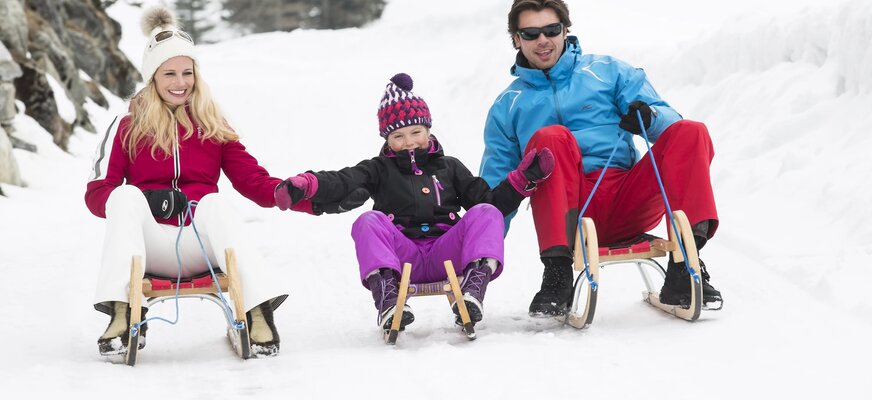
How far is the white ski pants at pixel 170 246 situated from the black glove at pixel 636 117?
57.5 inches

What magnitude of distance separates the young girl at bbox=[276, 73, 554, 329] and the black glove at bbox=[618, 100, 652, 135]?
442mm

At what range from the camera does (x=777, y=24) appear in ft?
23.8

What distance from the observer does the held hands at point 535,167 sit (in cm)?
340

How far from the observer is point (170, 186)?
11.6 feet

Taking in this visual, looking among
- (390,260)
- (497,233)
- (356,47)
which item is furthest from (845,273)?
(356,47)

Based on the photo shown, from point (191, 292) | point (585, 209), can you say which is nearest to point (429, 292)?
point (585, 209)

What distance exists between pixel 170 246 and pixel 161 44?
0.82 meters

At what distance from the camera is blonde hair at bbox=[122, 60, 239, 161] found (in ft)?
11.5

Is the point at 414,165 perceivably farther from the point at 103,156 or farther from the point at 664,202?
the point at 103,156

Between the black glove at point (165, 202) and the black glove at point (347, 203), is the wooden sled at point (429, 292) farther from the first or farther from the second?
the black glove at point (165, 202)

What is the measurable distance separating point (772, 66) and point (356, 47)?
18.9 meters

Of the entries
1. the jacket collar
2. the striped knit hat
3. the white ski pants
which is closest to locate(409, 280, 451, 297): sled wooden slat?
the white ski pants

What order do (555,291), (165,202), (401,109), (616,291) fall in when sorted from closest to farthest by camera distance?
(165,202)
(555,291)
(401,109)
(616,291)

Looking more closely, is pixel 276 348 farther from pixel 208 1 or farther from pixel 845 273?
pixel 208 1
